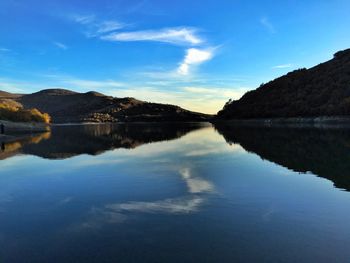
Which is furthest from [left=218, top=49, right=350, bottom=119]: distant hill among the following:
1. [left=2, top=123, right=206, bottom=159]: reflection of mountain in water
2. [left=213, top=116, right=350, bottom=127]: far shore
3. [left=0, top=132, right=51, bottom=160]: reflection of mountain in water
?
[left=0, top=132, right=51, bottom=160]: reflection of mountain in water

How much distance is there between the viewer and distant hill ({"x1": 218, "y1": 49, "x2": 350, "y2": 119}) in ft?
422

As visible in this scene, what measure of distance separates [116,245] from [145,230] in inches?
54.4

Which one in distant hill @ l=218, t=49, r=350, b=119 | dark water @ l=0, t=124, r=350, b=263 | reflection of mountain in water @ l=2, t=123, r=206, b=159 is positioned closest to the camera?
dark water @ l=0, t=124, r=350, b=263

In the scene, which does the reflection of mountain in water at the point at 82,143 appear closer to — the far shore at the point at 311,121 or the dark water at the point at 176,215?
the dark water at the point at 176,215

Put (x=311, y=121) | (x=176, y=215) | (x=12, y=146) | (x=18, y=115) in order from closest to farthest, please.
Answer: (x=176, y=215), (x=12, y=146), (x=18, y=115), (x=311, y=121)

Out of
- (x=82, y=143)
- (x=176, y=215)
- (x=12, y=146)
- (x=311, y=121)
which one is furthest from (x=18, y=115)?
(x=176, y=215)

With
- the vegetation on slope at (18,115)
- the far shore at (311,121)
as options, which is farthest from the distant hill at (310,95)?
the vegetation on slope at (18,115)

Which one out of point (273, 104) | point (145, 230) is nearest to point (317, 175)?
point (145, 230)

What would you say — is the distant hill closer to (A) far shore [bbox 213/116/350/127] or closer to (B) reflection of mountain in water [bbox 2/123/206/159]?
(A) far shore [bbox 213/116/350/127]

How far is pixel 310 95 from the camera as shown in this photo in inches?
5832

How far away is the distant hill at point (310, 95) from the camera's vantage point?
129m

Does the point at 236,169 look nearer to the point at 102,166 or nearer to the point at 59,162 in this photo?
the point at 102,166

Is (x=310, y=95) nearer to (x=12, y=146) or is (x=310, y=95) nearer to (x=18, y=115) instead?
(x=18, y=115)

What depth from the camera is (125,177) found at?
66.9 feet
